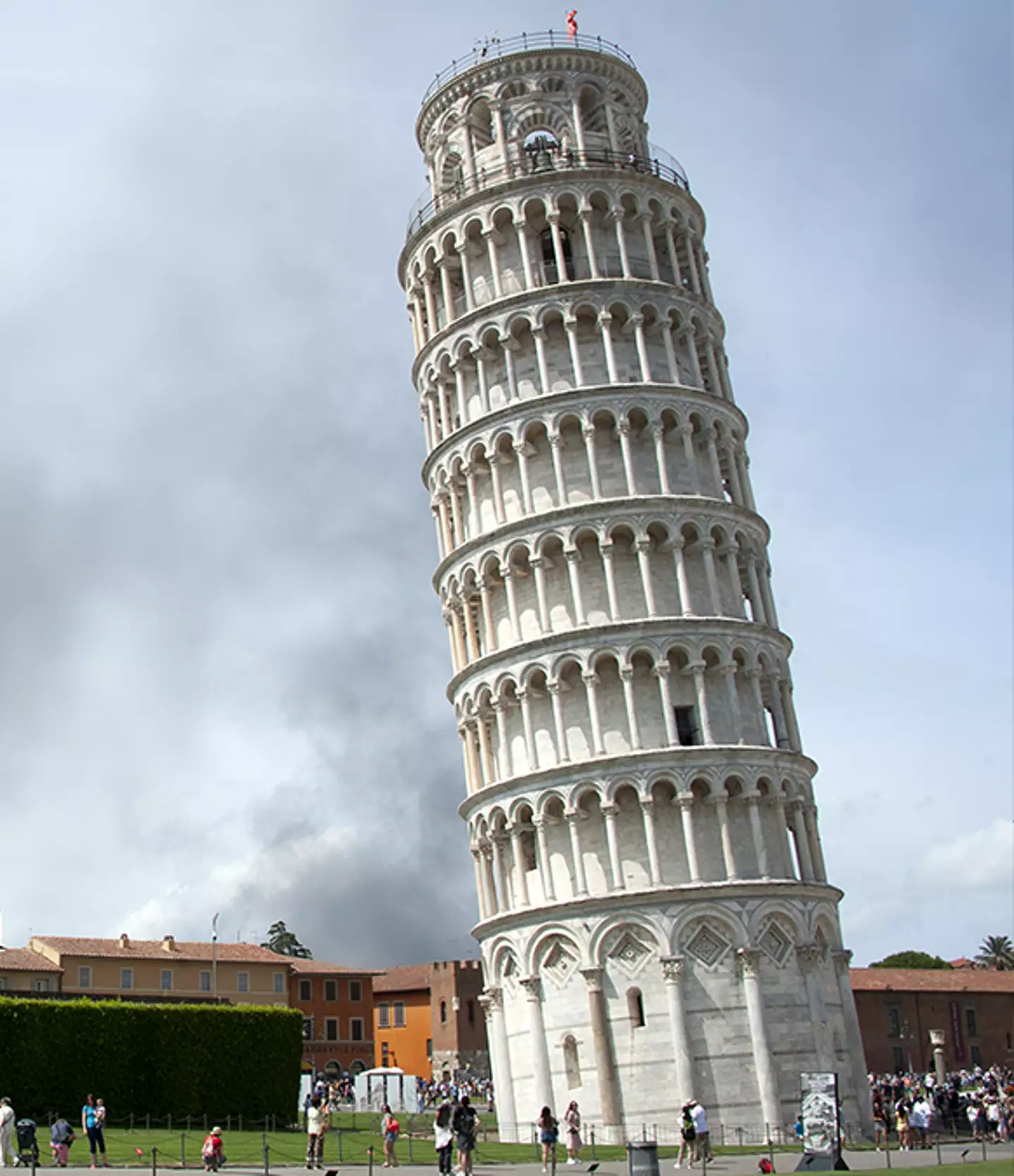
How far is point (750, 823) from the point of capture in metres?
42.4

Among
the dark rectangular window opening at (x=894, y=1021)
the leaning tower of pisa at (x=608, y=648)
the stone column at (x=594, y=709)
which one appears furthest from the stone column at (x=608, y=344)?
the dark rectangular window opening at (x=894, y=1021)

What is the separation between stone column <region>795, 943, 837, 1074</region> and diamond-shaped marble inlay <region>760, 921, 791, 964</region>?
42cm

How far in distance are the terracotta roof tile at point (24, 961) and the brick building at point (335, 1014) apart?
15.8 m

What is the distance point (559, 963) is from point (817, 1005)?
798cm

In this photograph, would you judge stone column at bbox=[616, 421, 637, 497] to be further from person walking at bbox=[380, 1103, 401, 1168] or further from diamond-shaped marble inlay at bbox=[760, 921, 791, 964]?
person walking at bbox=[380, 1103, 401, 1168]

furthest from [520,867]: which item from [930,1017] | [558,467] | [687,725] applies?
[930,1017]

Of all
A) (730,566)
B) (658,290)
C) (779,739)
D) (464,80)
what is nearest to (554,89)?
(464,80)

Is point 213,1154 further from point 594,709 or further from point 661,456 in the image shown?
point 661,456

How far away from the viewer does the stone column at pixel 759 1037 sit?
128 feet

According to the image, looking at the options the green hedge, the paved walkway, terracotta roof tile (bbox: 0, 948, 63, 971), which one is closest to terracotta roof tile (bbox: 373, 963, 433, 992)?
terracotta roof tile (bbox: 0, 948, 63, 971)

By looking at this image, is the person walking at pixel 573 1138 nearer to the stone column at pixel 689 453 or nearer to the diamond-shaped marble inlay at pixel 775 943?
the diamond-shaped marble inlay at pixel 775 943

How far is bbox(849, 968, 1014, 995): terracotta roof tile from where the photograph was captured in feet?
291

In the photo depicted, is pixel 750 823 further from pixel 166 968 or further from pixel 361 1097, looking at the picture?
pixel 166 968

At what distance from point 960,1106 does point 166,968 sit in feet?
173
